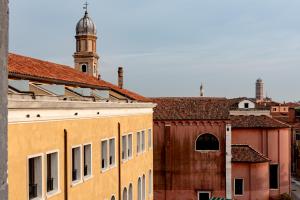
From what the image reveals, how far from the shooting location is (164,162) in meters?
29.2

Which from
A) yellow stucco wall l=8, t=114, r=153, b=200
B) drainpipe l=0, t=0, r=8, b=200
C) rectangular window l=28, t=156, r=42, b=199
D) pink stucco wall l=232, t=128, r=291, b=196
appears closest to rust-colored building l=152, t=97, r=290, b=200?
pink stucco wall l=232, t=128, r=291, b=196

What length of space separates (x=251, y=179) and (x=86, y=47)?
23116 mm

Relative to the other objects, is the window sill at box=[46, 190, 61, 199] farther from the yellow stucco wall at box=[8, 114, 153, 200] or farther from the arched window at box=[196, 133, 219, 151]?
the arched window at box=[196, 133, 219, 151]

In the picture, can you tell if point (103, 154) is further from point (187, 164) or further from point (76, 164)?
point (187, 164)

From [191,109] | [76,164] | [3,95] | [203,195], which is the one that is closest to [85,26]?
[191,109]

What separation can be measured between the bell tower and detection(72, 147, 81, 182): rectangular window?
29836mm

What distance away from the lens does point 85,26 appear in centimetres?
4409

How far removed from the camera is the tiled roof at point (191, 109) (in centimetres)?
2908

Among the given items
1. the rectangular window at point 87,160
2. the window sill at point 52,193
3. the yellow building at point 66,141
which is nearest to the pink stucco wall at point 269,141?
the yellow building at point 66,141

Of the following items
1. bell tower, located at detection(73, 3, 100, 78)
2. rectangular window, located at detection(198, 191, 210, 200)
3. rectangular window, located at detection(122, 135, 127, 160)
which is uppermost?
bell tower, located at detection(73, 3, 100, 78)

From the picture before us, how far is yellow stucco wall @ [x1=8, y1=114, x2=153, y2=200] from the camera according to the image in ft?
29.5

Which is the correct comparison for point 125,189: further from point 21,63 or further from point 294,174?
point 294,174

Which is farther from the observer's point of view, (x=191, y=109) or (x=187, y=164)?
(x=191, y=109)

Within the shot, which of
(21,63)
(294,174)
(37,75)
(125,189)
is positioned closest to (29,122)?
(37,75)
